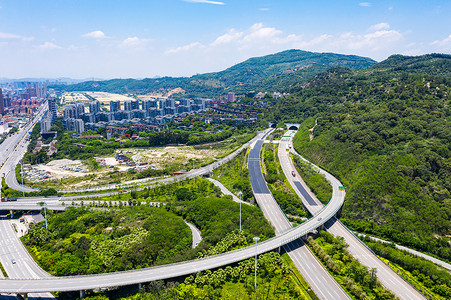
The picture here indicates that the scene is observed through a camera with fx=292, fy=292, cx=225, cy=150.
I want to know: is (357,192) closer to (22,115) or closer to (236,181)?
(236,181)

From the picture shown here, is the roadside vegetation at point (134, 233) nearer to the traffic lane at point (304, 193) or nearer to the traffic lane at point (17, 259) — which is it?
the traffic lane at point (17, 259)

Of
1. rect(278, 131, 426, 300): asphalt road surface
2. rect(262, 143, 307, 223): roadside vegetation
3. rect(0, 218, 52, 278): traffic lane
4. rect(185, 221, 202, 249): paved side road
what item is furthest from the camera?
rect(262, 143, 307, 223): roadside vegetation

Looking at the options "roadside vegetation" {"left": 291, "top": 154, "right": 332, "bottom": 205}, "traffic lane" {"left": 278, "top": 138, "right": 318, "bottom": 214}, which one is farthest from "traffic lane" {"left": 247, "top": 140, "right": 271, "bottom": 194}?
"roadside vegetation" {"left": 291, "top": 154, "right": 332, "bottom": 205}

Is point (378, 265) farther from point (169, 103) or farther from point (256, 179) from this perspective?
point (169, 103)

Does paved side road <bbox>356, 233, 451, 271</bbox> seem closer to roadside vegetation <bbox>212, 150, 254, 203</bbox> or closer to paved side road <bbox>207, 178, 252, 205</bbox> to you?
roadside vegetation <bbox>212, 150, 254, 203</bbox>

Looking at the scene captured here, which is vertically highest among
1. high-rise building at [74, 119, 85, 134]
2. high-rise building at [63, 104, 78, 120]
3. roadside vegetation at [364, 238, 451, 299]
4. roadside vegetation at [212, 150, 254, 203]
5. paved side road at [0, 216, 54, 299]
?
high-rise building at [63, 104, 78, 120]

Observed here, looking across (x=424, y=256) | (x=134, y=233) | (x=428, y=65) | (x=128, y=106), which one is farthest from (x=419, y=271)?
(x=128, y=106)

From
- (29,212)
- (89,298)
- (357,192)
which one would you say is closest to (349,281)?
(357,192)
